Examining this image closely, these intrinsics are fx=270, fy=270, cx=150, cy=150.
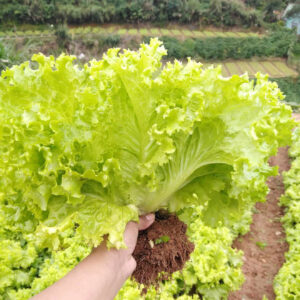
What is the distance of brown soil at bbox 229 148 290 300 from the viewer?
16.6ft

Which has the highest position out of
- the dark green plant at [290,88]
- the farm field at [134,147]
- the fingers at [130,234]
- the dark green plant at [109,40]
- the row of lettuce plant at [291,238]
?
the farm field at [134,147]

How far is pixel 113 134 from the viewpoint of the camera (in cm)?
202

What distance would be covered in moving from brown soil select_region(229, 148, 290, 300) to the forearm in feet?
11.7

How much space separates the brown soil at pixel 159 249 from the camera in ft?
8.64

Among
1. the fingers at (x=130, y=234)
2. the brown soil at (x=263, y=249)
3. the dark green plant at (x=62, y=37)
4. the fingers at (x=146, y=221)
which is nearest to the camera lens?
the fingers at (x=130, y=234)

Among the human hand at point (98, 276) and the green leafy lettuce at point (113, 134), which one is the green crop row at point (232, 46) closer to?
the green leafy lettuce at point (113, 134)

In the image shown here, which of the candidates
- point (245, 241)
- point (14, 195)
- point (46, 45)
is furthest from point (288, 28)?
point (14, 195)

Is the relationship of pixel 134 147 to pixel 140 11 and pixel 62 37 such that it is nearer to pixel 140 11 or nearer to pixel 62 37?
pixel 62 37

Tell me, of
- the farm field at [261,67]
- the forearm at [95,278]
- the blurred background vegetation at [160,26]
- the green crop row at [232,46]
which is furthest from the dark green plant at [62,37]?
the forearm at [95,278]

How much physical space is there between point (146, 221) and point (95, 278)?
749 millimetres

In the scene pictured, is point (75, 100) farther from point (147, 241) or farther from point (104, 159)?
point (147, 241)

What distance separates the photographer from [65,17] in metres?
12.7

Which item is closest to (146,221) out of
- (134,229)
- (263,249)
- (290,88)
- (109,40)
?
(134,229)

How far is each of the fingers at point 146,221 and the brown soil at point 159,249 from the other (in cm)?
8
